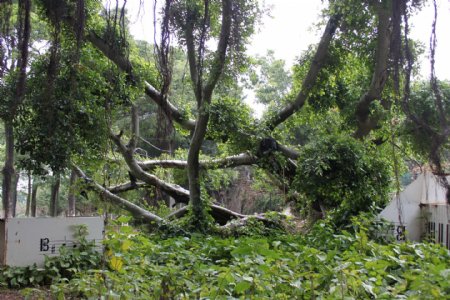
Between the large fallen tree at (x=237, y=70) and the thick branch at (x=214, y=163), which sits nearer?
the large fallen tree at (x=237, y=70)

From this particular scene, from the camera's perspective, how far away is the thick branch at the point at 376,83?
6776 mm

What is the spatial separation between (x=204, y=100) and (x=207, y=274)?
4.50 meters

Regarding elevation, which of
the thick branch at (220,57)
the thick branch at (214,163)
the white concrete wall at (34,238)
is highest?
the thick branch at (220,57)

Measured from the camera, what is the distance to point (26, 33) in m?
4.08

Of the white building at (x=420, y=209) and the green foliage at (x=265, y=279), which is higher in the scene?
the white building at (x=420, y=209)

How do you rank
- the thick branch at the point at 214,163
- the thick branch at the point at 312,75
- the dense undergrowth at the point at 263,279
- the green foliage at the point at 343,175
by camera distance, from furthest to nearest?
1. the thick branch at the point at 214,163
2. the thick branch at the point at 312,75
3. the green foliage at the point at 343,175
4. the dense undergrowth at the point at 263,279

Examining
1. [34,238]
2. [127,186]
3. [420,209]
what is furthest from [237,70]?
[127,186]

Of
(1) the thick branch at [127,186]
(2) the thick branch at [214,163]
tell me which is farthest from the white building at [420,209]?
(1) the thick branch at [127,186]

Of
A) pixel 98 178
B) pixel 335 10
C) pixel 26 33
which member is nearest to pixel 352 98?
pixel 335 10

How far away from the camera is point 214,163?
9.91 meters

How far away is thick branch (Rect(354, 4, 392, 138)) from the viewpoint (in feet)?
22.2

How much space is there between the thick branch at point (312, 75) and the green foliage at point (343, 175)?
1.01 m

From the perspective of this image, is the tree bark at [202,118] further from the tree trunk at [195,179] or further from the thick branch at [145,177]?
the thick branch at [145,177]

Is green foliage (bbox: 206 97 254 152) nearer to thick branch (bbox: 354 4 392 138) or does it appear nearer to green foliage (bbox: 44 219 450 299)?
thick branch (bbox: 354 4 392 138)
